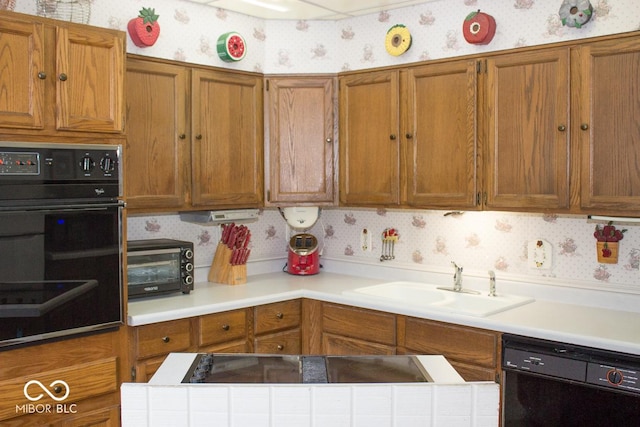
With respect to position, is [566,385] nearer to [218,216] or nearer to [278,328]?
[278,328]

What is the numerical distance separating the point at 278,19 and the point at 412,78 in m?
1.00

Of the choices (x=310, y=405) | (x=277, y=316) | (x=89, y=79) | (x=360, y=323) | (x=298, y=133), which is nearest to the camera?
(x=310, y=405)

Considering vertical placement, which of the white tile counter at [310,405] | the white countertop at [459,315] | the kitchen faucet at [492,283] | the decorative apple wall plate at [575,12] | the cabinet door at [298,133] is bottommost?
the white countertop at [459,315]

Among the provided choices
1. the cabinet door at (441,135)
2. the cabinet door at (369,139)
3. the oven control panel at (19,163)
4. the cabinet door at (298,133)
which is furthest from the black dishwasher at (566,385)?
the oven control panel at (19,163)

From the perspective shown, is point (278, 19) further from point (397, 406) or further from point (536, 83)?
point (397, 406)

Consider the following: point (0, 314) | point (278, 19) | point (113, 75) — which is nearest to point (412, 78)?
point (278, 19)

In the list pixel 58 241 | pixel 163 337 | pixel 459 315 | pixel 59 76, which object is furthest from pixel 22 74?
pixel 459 315

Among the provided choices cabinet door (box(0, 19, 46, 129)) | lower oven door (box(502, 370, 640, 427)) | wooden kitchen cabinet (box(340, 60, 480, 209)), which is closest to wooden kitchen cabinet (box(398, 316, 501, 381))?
lower oven door (box(502, 370, 640, 427))

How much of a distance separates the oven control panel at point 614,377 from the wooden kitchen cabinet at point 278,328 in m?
1.60

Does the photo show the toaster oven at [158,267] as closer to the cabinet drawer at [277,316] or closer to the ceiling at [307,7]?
the cabinet drawer at [277,316]

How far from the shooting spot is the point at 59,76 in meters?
2.64

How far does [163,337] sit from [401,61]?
6.48ft

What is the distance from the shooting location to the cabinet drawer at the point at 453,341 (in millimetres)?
2855

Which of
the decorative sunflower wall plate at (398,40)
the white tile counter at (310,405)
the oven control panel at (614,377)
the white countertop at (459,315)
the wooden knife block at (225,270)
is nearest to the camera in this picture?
the white tile counter at (310,405)
